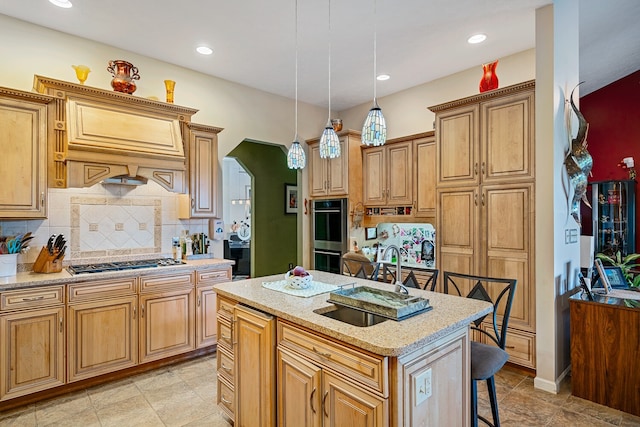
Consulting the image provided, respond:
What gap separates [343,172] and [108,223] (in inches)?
111

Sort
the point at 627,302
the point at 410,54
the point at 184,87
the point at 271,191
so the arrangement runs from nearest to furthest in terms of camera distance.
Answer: the point at 627,302 < the point at 410,54 < the point at 184,87 < the point at 271,191

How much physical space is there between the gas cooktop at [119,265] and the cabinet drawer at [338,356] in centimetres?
204

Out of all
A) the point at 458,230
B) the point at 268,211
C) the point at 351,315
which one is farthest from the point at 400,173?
the point at 268,211

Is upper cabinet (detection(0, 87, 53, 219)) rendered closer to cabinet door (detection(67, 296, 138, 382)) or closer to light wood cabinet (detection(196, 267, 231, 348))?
cabinet door (detection(67, 296, 138, 382))

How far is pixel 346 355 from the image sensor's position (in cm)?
141

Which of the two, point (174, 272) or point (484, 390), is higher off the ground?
point (174, 272)

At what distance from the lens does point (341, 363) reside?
1438 millimetres

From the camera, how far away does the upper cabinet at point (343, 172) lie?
14.8 feet

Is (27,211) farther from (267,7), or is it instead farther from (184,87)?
(267,7)

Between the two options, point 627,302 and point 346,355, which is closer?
point 346,355

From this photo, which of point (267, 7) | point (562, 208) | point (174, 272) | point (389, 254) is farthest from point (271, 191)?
point (562, 208)

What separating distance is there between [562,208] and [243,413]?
293 cm

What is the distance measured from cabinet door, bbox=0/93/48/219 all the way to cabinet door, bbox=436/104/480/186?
12.0 feet

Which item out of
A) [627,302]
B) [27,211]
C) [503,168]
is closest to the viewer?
[627,302]
